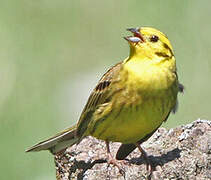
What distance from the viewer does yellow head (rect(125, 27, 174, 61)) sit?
7.06m

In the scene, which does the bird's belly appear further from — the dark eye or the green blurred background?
the green blurred background

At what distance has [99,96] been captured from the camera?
7379 mm

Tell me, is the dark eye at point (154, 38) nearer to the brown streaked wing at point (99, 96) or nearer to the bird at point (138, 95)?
the bird at point (138, 95)

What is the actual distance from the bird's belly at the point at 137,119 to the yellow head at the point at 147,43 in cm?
34

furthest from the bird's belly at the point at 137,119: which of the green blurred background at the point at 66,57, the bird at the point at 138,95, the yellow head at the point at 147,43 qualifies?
the green blurred background at the point at 66,57

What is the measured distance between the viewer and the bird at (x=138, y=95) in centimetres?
701

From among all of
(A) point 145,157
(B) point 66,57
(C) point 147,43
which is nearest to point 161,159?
(A) point 145,157

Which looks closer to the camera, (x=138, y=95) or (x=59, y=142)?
(x=138, y=95)

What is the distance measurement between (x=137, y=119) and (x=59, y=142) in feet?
2.91

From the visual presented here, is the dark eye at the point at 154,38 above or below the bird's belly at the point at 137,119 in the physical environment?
above

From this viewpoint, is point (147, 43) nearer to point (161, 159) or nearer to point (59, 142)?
point (161, 159)

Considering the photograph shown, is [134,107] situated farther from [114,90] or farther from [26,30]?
[26,30]

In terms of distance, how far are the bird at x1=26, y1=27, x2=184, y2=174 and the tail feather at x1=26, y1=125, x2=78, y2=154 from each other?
1.00 ft

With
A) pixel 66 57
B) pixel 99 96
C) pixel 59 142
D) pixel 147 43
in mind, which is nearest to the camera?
pixel 147 43
